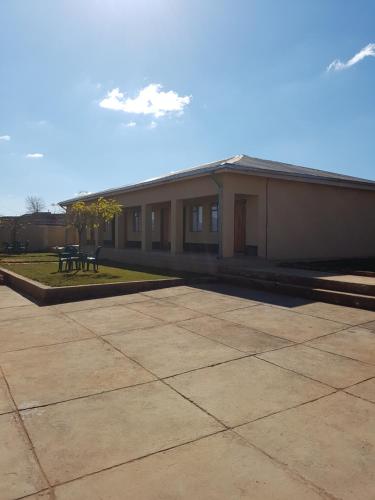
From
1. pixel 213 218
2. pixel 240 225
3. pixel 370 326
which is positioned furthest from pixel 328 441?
pixel 213 218

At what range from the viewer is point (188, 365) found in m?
4.93

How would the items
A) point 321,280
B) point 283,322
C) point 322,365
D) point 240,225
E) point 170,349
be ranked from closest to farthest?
1. point 322,365
2. point 170,349
3. point 283,322
4. point 321,280
5. point 240,225

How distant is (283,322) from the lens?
22.9 ft

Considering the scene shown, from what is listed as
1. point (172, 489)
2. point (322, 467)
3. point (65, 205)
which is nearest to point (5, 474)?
point (172, 489)

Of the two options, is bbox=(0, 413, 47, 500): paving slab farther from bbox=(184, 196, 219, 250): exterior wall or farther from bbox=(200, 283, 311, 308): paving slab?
bbox=(184, 196, 219, 250): exterior wall

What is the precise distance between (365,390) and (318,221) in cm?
1215

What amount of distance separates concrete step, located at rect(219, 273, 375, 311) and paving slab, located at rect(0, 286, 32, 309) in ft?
17.3

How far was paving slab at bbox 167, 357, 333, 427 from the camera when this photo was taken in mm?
3713

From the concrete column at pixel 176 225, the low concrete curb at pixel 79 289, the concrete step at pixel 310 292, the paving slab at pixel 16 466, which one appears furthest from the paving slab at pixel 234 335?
the concrete column at pixel 176 225

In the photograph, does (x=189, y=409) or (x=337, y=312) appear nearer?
(x=189, y=409)

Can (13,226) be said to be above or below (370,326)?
above

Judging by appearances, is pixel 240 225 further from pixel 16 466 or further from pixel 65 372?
pixel 16 466

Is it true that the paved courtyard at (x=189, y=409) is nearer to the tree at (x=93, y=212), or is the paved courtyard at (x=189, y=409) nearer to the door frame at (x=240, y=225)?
the door frame at (x=240, y=225)

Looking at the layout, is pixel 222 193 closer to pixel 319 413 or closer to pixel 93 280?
pixel 93 280
